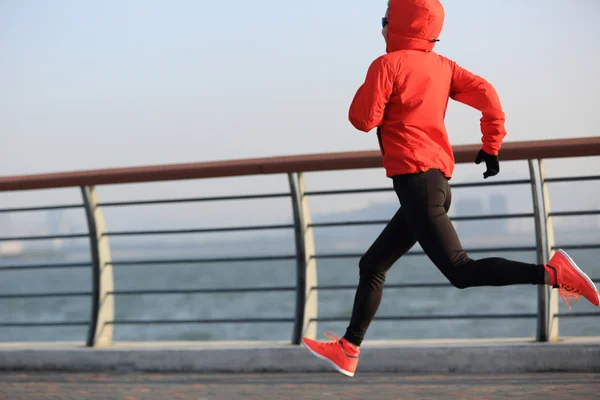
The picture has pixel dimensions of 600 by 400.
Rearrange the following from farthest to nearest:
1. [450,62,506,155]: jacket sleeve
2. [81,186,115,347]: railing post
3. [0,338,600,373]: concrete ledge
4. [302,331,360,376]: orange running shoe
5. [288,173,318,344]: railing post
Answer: [81,186,115,347]: railing post < [288,173,318,344]: railing post < [0,338,600,373]: concrete ledge < [302,331,360,376]: orange running shoe < [450,62,506,155]: jacket sleeve

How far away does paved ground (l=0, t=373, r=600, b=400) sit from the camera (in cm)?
428

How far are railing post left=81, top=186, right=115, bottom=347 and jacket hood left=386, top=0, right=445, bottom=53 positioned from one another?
2.67 meters

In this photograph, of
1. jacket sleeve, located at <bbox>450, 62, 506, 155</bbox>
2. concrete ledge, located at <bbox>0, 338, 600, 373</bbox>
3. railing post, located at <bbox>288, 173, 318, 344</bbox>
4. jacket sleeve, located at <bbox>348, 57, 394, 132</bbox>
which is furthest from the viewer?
railing post, located at <bbox>288, 173, 318, 344</bbox>

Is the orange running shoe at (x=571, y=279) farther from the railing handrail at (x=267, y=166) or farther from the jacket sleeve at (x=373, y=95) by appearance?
the railing handrail at (x=267, y=166)

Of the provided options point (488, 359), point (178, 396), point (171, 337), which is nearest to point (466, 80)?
point (488, 359)

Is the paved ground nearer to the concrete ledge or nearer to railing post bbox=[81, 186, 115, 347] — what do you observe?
the concrete ledge

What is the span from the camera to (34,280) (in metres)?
98.4

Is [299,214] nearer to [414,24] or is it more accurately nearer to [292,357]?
[292,357]

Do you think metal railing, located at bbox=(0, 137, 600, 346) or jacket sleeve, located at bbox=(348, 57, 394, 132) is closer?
jacket sleeve, located at bbox=(348, 57, 394, 132)

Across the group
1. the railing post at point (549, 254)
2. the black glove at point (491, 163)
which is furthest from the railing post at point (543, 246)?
the black glove at point (491, 163)

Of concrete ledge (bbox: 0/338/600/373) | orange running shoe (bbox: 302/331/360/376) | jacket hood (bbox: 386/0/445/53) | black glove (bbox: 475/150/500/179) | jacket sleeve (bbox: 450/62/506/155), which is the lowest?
concrete ledge (bbox: 0/338/600/373)

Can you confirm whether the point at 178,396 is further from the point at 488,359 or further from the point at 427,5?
the point at 427,5

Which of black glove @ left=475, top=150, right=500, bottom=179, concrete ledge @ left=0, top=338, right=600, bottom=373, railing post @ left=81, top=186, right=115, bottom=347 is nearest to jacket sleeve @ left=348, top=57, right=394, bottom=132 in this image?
black glove @ left=475, top=150, right=500, bottom=179

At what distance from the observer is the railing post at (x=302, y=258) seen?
17.5ft
